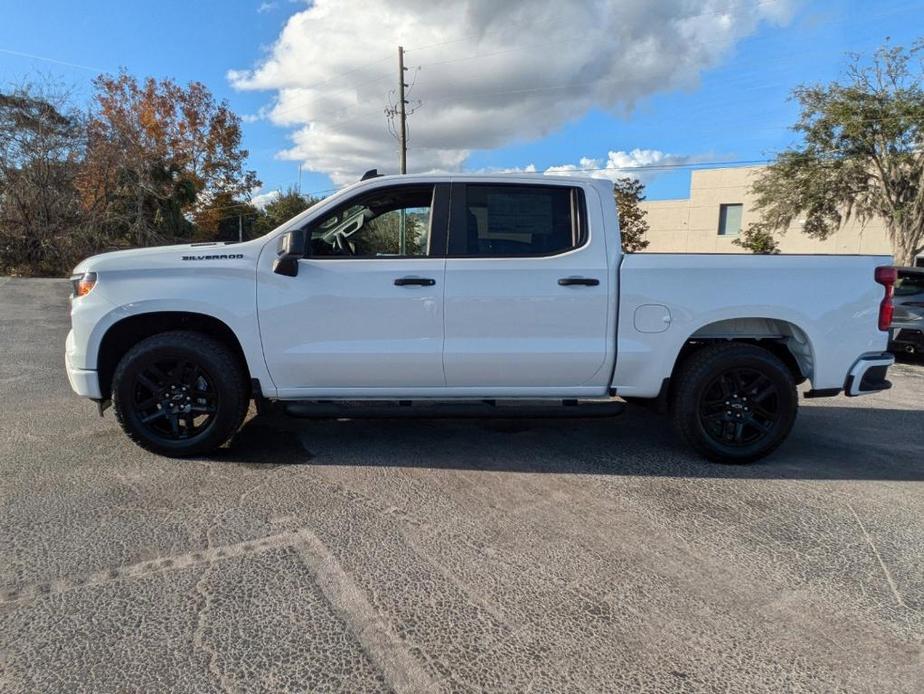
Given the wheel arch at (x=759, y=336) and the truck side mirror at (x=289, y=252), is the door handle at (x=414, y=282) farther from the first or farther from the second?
the wheel arch at (x=759, y=336)

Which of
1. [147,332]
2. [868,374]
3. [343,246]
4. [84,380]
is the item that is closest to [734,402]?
[868,374]

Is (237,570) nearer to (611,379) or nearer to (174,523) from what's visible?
(174,523)

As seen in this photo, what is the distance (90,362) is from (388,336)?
2.09 meters

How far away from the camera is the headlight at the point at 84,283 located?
13.3ft

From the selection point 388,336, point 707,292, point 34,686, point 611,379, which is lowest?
point 34,686

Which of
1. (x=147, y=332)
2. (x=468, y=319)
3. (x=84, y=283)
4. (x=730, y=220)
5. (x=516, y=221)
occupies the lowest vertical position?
(x=147, y=332)

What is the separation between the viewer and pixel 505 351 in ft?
13.4

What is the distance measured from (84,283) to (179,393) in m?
0.99

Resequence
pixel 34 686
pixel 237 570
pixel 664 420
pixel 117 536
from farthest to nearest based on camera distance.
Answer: pixel 664 420 < pixel 117 536 < pixel 237 570 < pixel 34 686

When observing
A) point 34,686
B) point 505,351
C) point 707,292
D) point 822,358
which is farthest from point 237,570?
point 822,358

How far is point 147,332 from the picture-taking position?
4371 millimetres

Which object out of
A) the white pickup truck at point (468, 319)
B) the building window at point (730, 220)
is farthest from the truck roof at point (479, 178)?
the building window at point (730, 220)

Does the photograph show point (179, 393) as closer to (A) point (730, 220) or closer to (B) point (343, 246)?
(B) point (343, 246)

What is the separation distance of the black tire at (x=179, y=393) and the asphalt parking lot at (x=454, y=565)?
0.20 metres
